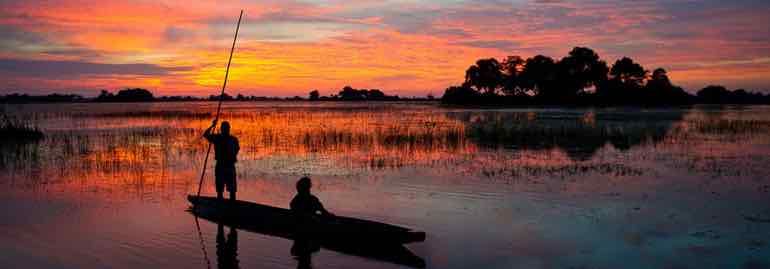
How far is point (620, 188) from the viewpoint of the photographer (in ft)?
44.8

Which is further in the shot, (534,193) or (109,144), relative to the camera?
(109,144)

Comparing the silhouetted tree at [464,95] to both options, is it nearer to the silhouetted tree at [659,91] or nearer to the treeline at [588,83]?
the treeline at [588,83]

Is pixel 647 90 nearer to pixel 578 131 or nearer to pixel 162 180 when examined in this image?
pixel 578 131

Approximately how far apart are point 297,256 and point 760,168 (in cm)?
1442

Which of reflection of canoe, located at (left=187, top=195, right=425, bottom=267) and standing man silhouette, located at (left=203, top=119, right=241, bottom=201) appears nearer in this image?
reflection of canoe, located at (left=187, top=195, right=425, bottom=267)

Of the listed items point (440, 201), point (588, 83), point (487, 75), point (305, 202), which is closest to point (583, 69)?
point (588, 83)

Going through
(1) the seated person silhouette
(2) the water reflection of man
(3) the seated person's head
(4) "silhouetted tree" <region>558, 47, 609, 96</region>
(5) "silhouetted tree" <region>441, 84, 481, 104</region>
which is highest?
Answer: (4) "silhouetted tree" <region>558, 47, 609, 96</region>

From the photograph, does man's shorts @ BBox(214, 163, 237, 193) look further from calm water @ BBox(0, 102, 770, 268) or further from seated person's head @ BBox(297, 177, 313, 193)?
seated person's head @ BBox(297, 177, 313, 193)

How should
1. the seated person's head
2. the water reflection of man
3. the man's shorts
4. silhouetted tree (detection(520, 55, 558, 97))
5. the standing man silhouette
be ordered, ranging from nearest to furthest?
the water reflection of man, the seated person's head, the standing man silhouette, the man's shorts, silhouetted tree (detection(520, 55, 558, 97))

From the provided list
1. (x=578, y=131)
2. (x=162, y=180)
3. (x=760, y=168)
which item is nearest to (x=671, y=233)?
(x=760, y=168)

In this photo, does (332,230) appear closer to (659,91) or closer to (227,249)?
(227,249)

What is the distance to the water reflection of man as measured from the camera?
27.0 feet

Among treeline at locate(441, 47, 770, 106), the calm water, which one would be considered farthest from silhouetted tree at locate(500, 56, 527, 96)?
the calm water

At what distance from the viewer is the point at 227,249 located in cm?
898
